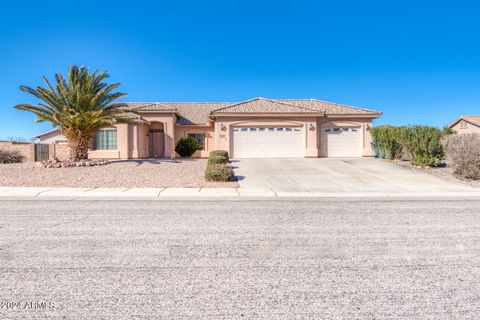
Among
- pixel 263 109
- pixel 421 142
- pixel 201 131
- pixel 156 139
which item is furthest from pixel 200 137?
pixel 421 142

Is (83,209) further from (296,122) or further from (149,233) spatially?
(296,122)

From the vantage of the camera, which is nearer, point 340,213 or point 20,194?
point 340,213

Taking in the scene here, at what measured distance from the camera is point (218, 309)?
2.81 meters

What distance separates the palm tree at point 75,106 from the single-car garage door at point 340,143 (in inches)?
649

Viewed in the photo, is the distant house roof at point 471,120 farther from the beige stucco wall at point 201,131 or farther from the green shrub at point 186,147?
the green shrub at point 186,147

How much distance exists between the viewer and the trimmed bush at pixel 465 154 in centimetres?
1236

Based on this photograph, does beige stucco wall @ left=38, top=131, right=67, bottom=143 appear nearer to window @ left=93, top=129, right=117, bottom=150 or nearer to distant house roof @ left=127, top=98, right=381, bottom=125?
window @ left=93, top=129, right=117, bottom=150

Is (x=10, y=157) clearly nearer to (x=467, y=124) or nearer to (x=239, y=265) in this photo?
(x=239, y=265)

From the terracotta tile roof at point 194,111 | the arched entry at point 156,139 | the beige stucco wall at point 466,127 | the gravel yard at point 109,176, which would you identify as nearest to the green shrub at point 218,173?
the gravel yard at point 109,176

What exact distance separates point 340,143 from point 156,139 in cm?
1618

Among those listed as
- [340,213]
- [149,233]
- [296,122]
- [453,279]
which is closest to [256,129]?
[296,122]

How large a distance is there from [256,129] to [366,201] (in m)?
14.9

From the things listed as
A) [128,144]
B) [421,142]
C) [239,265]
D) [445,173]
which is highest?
[128,144]

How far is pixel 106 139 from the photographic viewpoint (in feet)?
73.8
